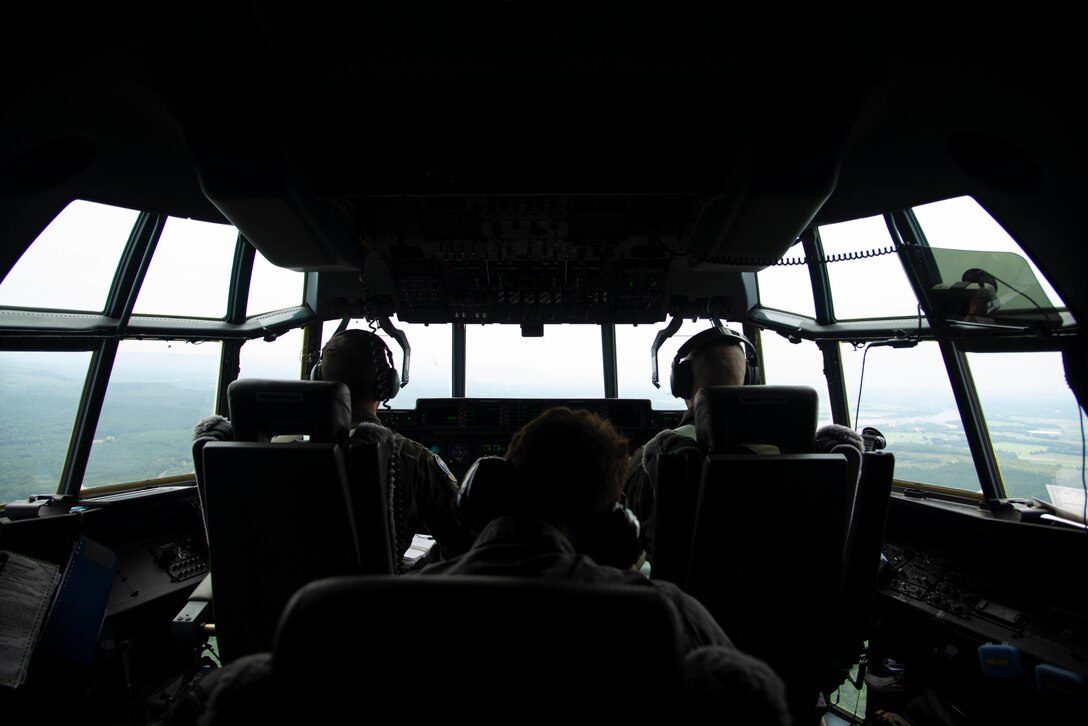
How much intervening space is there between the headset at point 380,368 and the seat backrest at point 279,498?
54 centimetres

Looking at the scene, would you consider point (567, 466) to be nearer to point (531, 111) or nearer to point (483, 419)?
point (531, 111)

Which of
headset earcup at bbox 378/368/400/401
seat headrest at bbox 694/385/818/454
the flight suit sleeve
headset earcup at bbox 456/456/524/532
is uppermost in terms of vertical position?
headset earcup at bbox 378/368/400/401

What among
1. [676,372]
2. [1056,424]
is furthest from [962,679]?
[676,372]

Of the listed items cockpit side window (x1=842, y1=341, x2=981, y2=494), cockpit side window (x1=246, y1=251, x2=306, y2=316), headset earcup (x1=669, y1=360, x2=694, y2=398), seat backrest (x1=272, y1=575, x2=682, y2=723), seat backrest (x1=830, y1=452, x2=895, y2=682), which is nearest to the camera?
seat backrest (x1=272, y1=575, x2=682, y2=723)

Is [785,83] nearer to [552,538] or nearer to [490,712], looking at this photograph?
[552,538]

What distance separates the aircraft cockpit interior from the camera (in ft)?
4.52

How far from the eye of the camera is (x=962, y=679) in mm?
1793

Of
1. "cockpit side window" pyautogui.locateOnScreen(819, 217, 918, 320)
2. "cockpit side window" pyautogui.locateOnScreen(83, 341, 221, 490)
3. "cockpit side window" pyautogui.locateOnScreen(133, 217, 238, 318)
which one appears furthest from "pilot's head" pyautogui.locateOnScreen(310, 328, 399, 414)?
"cockpit side window" pyautogui.locateOnScreen(819, 217, 918, 320)

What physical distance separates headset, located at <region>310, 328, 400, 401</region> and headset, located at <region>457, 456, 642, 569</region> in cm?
124

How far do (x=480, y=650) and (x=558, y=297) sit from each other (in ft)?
8.94

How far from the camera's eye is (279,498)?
145 cm

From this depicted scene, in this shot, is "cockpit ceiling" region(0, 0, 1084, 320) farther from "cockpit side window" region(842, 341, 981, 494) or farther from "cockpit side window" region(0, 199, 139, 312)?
"cockpit side window" region(842, 341, 981, 494)

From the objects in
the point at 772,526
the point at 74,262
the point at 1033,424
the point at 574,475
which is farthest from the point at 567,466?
the point at 74,262

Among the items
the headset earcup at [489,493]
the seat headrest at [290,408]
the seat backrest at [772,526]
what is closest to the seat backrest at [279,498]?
the seat headrest at [290,408]
